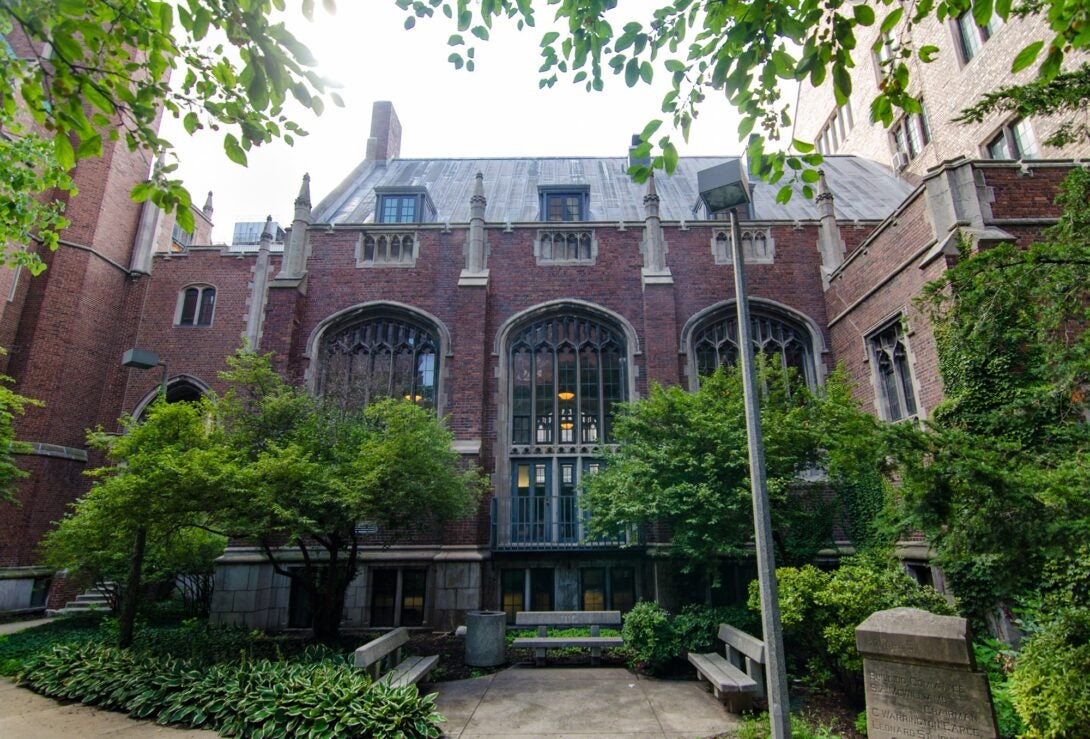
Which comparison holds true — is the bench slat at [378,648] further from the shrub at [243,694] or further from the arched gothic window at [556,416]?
the arched gothic window at [556,416]

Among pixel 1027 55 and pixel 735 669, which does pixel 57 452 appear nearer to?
pixel 735 669

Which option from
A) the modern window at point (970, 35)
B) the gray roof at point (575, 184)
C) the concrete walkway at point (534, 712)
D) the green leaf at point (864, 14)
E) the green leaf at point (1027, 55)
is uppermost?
the modern window at point (970, 35)

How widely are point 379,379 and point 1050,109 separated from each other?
42.0ft

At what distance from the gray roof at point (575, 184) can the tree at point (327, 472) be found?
28.2ft

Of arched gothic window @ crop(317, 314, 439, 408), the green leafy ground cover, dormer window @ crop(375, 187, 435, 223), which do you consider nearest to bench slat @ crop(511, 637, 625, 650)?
the green leafy ground cover

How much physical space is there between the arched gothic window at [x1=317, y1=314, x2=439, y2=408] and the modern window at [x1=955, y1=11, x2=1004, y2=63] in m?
17.0

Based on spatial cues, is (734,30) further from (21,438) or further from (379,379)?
(21,438)

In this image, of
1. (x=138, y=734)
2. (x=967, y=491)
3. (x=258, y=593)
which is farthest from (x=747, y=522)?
(x=258, y=593)

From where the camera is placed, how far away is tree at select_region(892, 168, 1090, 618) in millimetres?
4887

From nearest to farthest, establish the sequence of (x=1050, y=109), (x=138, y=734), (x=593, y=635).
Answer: (x=1050, y=109) → (x=138, y=734) → (x=593, y=635)

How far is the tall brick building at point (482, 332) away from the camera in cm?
1312

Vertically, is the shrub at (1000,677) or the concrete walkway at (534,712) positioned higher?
the shrub at (1000,677)

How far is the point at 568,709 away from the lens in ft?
24.1

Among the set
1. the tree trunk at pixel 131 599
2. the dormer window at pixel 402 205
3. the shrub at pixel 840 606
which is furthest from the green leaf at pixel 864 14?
the dormer window at pixel 402 205
